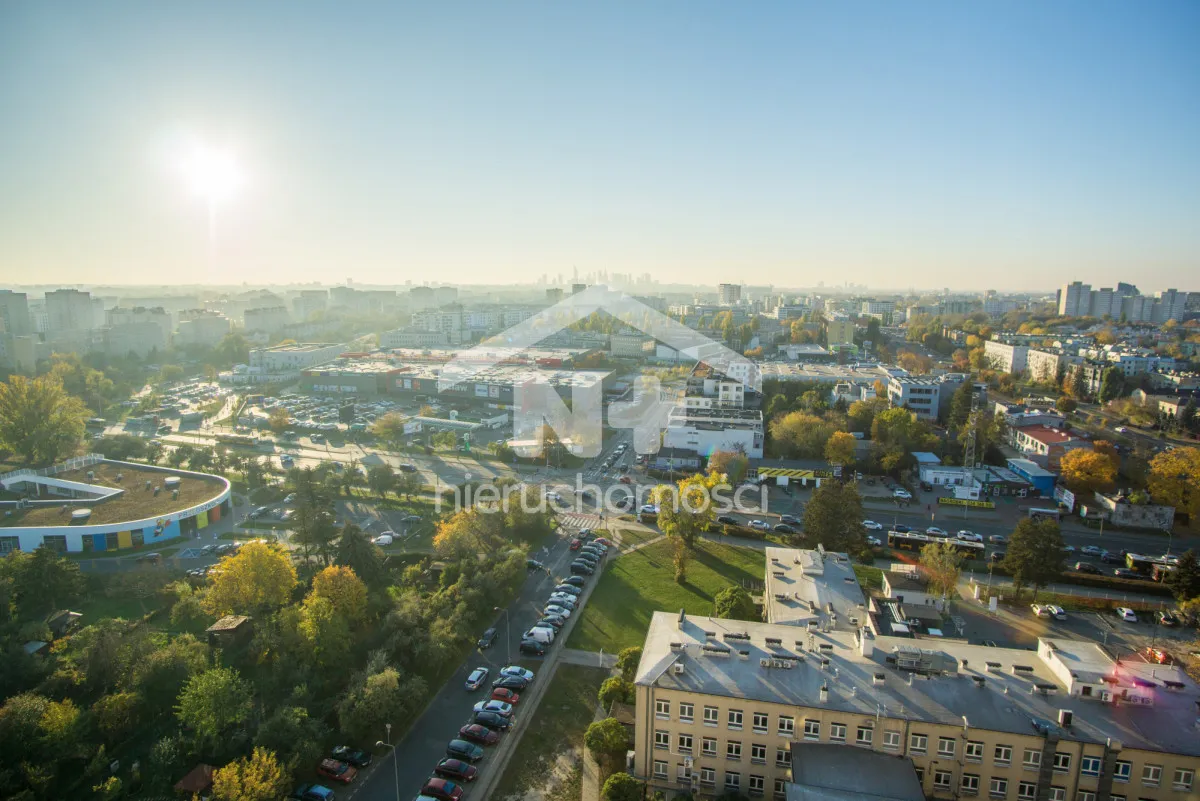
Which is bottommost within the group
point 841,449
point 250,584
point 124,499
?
point 124,499

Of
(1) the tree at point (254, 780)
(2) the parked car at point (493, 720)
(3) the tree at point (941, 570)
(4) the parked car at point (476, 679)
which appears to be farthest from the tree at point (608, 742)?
(3) the tree at point (941, 570)

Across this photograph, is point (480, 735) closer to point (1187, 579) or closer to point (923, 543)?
point (923, 543)

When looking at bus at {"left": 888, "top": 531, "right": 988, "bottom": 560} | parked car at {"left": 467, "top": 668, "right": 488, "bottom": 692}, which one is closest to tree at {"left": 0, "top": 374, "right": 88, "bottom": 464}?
parked car at {"left": 467, "top": 668, "right": 488, "bottom": 692}

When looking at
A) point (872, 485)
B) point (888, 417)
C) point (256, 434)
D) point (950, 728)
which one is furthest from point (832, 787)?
point (256, 434)

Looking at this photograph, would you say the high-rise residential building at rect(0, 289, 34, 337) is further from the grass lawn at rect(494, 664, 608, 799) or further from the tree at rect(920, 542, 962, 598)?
the tree at rect(920, 542, 962, 598)

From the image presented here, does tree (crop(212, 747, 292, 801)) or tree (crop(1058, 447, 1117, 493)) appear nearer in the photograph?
tree (crop(212, 747, 292, 801))

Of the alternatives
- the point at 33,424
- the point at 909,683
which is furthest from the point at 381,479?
the point at 909,683

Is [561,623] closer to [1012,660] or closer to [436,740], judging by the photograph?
[436,740]
